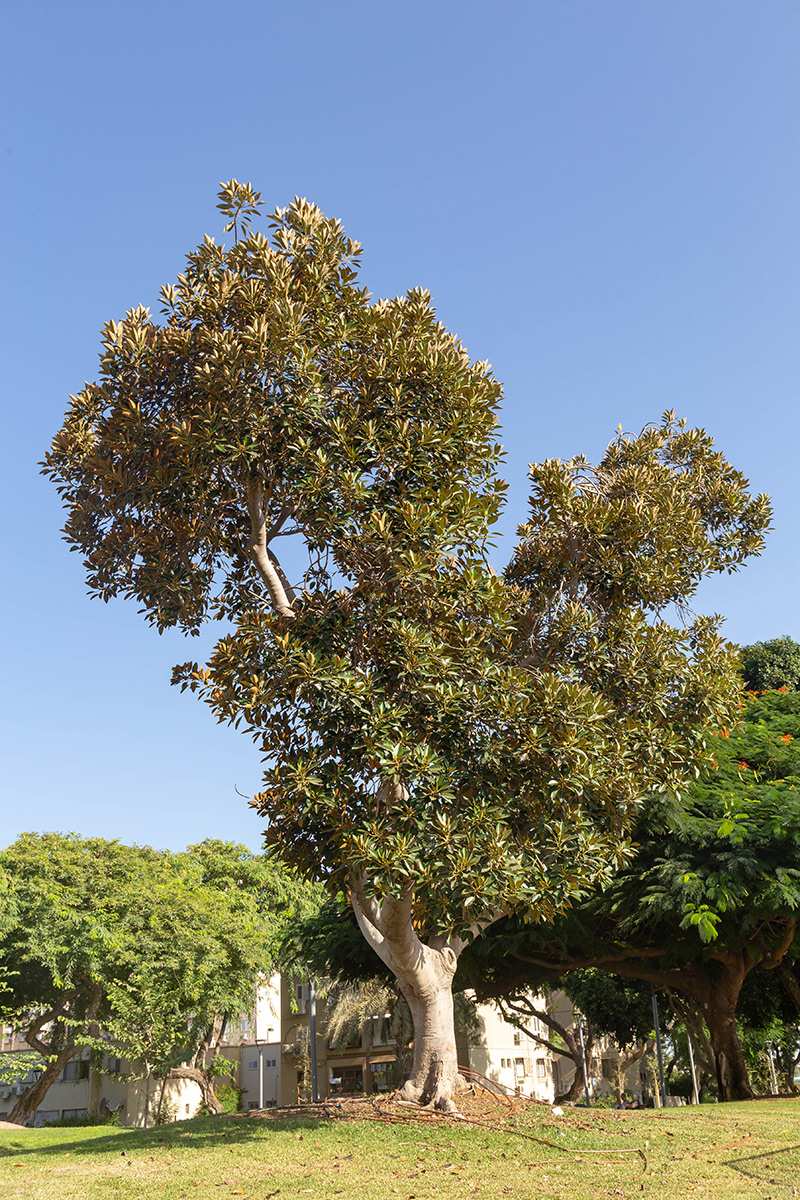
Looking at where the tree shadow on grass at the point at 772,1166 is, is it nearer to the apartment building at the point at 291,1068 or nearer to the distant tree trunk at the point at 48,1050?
the distant tree trunk at the point at 48,1050

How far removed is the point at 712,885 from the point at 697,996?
21.3 ft

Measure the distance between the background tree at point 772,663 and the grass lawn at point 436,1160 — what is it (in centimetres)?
1868

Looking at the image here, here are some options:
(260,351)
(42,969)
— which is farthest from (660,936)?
(42,969)

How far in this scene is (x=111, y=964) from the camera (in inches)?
1278

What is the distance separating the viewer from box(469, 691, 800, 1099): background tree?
47.9ft

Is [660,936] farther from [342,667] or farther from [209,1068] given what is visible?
[209,1068]

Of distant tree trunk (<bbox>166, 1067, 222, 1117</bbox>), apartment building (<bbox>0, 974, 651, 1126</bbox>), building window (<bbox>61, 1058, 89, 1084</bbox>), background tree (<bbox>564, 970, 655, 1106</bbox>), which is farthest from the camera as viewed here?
building window (<bbox>61, 1058, 89, 1084</bbox>)

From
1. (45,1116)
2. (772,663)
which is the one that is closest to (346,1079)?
(45,1116)

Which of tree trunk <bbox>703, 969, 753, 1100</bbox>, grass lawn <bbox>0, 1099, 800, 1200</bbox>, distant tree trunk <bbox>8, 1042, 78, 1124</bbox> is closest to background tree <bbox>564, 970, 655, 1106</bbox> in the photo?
tree trunk <bbox>703, 969, 753, 1100</bbox>

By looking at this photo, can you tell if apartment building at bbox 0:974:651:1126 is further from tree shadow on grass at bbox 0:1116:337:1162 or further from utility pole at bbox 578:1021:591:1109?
tree shadow on grass at bbox 0:1116:337:1162

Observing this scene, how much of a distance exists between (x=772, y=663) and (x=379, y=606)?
24.3 metres

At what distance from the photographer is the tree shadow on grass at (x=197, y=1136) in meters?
11.6

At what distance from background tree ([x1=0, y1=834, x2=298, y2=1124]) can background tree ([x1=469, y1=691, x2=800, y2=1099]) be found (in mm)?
15872

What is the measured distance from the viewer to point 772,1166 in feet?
31.4
